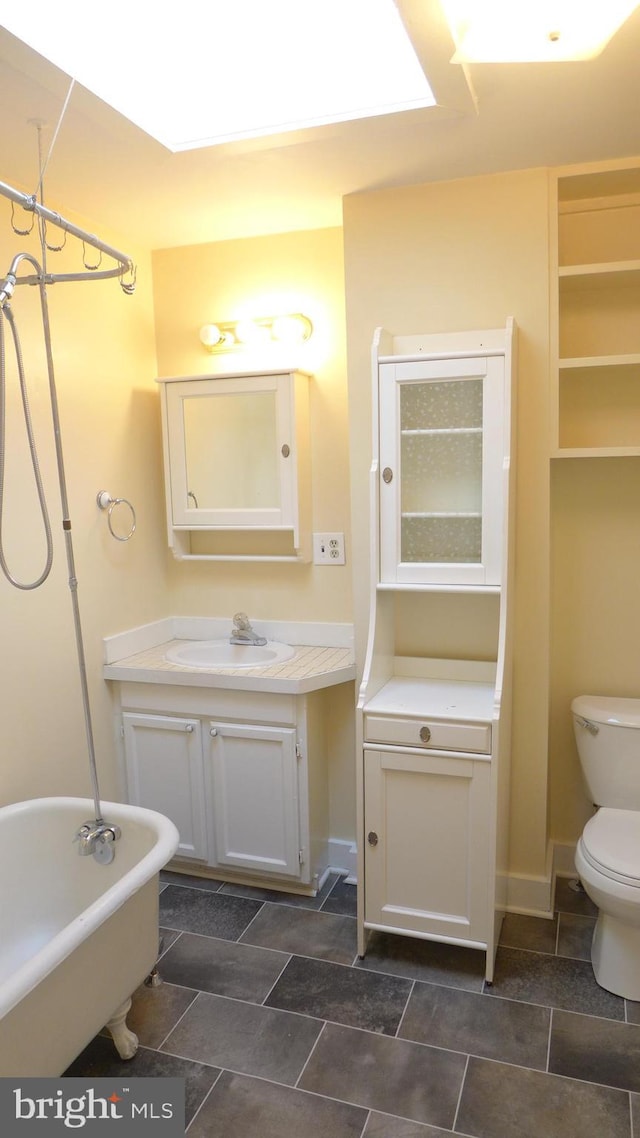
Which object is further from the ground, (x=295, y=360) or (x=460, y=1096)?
(x=295, y=360)

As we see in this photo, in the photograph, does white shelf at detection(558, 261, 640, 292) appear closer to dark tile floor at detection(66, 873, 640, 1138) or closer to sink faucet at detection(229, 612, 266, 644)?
sink faucet at detection(229, 612, 266, 644)

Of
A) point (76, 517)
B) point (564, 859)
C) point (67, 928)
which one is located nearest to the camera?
point (67, 928)

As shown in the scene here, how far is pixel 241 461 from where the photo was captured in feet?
9.58

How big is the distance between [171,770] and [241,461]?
1.22 m

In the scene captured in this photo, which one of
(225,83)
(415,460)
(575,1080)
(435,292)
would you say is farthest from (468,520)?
(575,1080)

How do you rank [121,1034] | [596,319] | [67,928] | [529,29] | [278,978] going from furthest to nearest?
1. [596,319]
2. [278,978]
3. [121,1034]
4. [67,928]
5. [529,29]

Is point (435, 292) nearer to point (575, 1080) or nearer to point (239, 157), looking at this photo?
point (239, 157)

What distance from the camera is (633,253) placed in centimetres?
249

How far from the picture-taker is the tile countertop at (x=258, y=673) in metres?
2.61

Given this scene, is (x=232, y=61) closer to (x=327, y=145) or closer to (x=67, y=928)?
(x=327, y=145)

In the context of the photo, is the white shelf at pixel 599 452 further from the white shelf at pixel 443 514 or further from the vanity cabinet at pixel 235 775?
the vanity cabinet at pixel 235 775

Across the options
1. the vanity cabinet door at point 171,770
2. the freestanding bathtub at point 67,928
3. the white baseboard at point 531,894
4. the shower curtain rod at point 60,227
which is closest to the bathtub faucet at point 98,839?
the freestanding bathtub at point 67,928

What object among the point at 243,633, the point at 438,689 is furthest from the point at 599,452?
the point at 243,633

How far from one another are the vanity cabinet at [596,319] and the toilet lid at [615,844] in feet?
3.80
